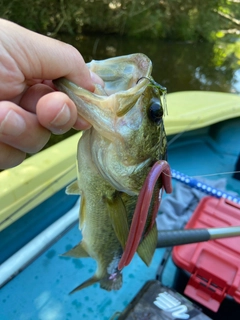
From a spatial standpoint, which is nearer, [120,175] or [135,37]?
[120,175]

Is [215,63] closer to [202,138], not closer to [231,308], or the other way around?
[202,138]

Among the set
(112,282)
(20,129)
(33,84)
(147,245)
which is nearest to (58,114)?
(20,129)

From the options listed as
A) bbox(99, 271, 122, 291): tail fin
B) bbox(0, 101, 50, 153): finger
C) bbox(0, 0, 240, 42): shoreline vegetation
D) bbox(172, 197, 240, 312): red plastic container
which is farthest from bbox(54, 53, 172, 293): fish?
bbox(0, 0, 240, 42): shoreline vegetation

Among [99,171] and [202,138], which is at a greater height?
[99,171]

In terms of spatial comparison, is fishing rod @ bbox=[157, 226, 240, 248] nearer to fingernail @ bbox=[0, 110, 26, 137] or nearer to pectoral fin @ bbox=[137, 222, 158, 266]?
pectoral fin @ bbox=[137, 222, 158, 266]

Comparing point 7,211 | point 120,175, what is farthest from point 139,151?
point 7,211

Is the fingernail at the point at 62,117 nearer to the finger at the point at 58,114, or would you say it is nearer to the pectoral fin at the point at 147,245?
the finger at the point at 58,114
